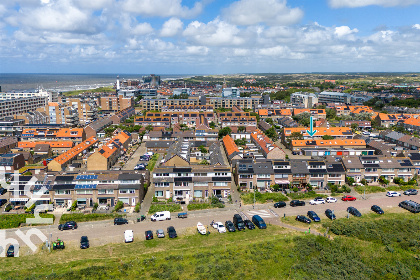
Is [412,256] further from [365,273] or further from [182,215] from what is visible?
[182,215]

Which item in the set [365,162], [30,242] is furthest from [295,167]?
[30,242]

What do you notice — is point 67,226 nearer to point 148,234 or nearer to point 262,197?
point 148,234

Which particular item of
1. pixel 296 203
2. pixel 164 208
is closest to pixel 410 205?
pixel 296 203

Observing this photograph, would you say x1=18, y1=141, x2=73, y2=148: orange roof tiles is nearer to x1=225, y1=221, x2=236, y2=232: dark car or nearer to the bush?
the bush

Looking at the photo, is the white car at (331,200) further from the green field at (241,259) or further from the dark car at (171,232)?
the dark car at (171,232)

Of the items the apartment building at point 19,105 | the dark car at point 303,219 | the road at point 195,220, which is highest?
the apartment building at point 19,105

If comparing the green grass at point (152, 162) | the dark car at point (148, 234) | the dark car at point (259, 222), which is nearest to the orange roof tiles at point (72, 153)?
the green grass at point (152, 162)

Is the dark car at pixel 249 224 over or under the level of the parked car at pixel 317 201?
under

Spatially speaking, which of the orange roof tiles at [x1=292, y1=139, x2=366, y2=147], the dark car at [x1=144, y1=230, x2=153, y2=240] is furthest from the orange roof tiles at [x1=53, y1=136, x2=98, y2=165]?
the orange roof tiles at [x1=292, y1=139, x2=366, y2=147]
